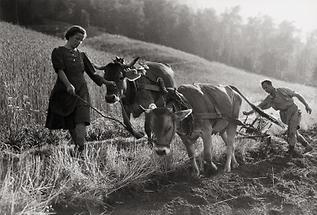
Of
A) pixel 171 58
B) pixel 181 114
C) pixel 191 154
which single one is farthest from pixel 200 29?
pixel 181 114

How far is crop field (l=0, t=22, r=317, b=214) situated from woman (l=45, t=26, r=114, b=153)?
0.37 metres

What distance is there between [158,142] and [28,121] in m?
3.97

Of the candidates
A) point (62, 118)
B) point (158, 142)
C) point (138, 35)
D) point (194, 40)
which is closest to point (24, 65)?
point (62, 118)

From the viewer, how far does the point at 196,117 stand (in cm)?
661

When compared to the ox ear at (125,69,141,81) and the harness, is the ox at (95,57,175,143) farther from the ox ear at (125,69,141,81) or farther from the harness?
the harness

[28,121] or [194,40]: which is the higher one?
[194,40]

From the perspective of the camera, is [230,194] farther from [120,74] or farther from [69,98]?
[69,98]

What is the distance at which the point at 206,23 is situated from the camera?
3975 centimetres

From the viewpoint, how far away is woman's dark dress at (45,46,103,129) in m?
5.93

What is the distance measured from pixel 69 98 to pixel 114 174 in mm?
1217

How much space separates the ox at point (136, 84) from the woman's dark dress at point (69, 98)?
271mm

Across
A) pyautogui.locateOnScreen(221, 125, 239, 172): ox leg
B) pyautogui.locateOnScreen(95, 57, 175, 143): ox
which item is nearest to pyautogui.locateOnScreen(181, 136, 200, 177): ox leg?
pyautogui.locateOnScreen(95, 57, 175, 143): ox

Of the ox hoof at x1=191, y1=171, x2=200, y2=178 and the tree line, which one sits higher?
the tree line

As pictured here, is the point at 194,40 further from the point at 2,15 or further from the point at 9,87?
the point at 9,87
